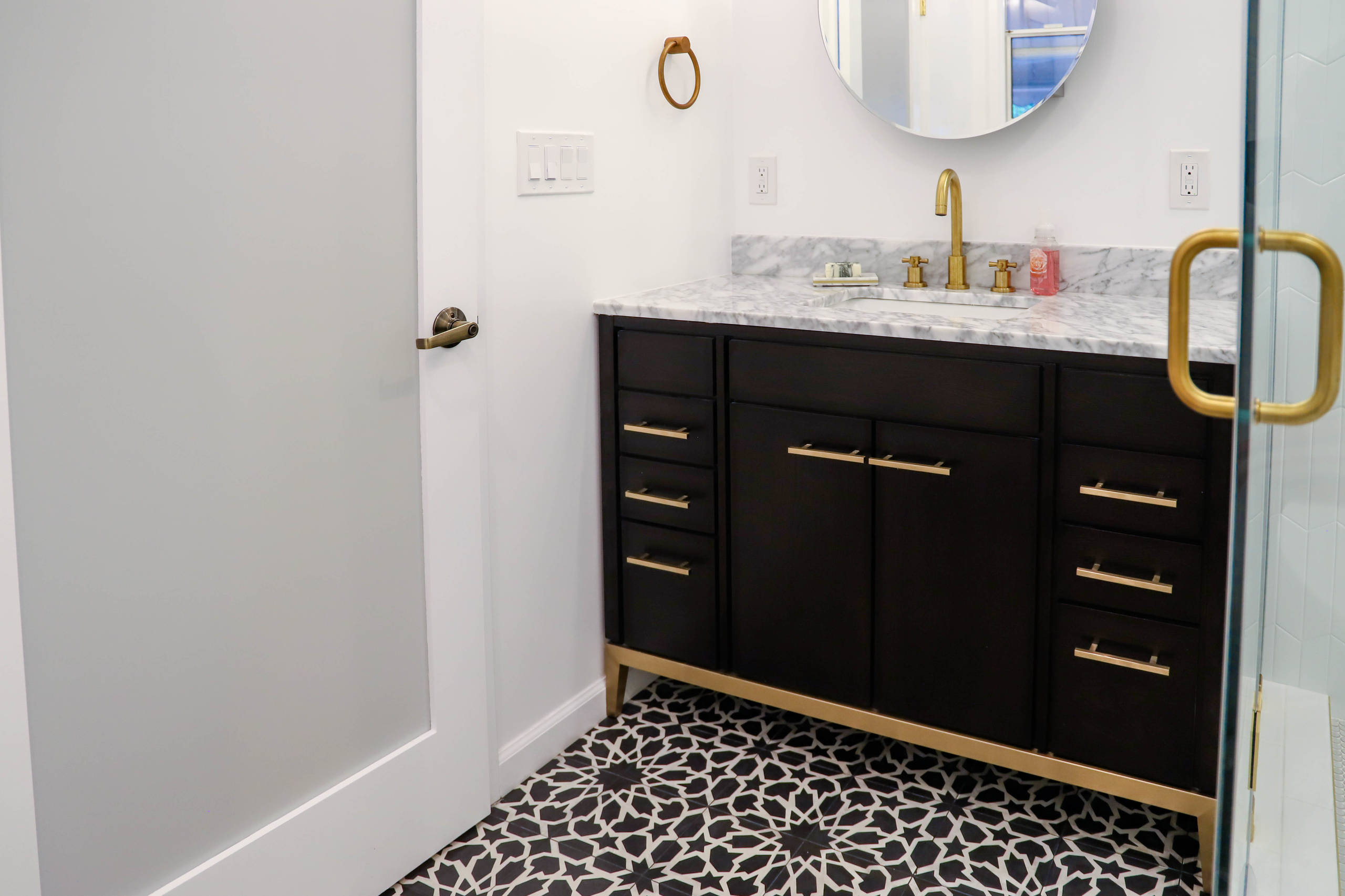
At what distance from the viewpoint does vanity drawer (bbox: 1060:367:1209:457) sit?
1.69m

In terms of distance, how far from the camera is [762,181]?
2.61 metres

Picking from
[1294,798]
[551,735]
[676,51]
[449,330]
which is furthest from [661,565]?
[1294,798]

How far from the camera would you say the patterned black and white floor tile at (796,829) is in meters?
1.82

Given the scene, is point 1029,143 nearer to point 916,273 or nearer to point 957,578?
point 916,273

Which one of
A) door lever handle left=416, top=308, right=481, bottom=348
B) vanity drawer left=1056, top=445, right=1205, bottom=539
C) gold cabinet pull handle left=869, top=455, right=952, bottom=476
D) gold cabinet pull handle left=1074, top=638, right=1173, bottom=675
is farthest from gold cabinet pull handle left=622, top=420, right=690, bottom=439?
gold cabinet pull handle left=1074, top=638, right=1173, bottom=675

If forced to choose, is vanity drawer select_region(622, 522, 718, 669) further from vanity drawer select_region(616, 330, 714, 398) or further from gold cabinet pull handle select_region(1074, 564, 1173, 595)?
gold cabinet pull handle select_region(1074, 564, 1173, 595)

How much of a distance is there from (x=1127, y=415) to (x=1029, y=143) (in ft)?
2.58

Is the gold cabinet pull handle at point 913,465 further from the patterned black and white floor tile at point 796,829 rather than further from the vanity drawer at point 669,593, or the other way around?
the patterned black and white floor tile at point 796,829

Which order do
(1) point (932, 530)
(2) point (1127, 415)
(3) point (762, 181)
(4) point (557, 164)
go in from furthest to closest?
(3) point (762, 181), (4) point (557, 164), (1) point (932, 530), (2) point (1127, 415)

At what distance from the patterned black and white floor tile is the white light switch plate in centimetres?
111

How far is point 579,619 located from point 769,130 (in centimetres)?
119

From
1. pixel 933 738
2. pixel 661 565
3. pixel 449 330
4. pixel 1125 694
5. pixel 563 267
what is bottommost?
pixel 933 738

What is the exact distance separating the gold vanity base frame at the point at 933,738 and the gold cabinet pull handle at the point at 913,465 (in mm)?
474

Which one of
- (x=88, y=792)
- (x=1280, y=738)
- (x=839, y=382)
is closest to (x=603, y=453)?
(x=839, y=382)
